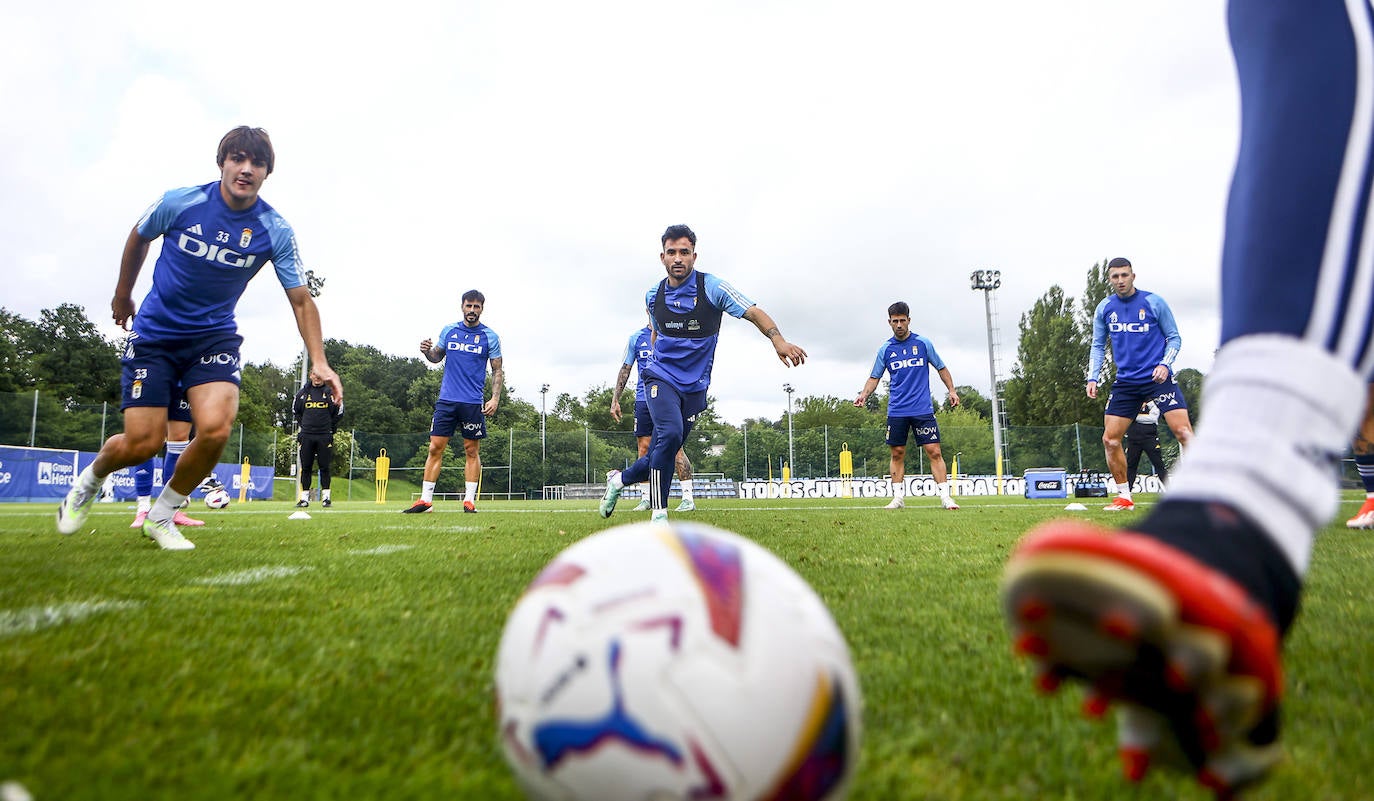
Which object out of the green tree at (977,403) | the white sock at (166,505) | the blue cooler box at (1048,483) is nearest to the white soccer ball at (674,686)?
the white sock at (166,505)

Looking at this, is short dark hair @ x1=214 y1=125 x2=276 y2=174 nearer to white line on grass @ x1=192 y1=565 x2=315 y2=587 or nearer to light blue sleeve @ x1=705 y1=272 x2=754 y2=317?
white line on grass @ x1=192 y1=565 x2=315 y2=587

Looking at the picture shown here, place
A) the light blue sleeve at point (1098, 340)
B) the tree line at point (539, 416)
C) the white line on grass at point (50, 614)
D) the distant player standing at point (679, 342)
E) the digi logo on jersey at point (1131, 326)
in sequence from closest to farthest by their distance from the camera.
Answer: the white line on grass at point (50, 614) < the distant player standing at point (679, 342) < the digi logo on jersey at point (1131, 326) < the light blue sleeve at point (1098, 340) < the tree line at point (539, 416)

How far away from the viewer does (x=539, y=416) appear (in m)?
80.3

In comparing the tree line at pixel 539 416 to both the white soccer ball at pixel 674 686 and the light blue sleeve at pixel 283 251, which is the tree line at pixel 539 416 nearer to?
the light blue sleeve at pixel 283 251

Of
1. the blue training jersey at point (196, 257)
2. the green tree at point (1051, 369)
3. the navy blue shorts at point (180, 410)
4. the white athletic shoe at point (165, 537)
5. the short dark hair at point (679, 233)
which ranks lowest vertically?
the white athletic shoe at point (165, 537)

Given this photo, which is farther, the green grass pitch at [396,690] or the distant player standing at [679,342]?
the distant player standing at [679,342]

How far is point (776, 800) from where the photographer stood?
102cm

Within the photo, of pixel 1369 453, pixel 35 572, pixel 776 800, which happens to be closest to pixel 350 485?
pixel 35 572

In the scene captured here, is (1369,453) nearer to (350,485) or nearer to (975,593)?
(975,593)

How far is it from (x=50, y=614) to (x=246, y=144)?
3.27 m

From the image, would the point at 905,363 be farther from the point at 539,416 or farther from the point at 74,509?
the point at 539,416

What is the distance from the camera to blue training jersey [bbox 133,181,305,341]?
487cm

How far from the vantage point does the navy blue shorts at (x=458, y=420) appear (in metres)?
10.9

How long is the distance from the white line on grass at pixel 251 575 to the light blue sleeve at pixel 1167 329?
9.15 m
